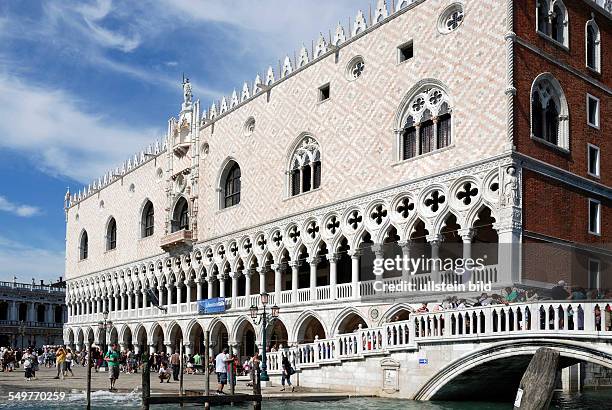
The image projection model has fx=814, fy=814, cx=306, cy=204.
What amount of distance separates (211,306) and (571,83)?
15.1m

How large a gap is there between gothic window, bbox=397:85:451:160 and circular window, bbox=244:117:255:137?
8.22 m

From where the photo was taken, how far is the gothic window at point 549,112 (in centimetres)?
1905

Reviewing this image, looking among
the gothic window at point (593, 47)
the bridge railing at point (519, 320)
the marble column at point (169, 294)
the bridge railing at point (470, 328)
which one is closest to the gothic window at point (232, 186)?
the marble column at point (169, 294)

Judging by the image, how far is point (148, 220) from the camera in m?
36.5

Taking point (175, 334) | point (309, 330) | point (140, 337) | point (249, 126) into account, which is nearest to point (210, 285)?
point (175, 334)

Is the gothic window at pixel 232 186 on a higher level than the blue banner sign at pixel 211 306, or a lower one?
higher

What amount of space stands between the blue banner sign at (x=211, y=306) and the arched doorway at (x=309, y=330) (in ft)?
13.1

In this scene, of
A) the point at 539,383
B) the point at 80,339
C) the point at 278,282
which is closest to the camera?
the point at 539,383

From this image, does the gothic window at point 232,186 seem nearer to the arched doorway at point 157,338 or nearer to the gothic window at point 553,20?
the arched doorway at point 157,338

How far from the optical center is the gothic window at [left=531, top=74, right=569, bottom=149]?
19047 millimetres

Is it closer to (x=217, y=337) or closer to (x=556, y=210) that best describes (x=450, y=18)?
(x=556, y=210)

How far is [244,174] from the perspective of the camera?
28.0 meters

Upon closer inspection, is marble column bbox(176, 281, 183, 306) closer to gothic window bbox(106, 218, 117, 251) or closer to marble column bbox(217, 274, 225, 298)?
marble column bbox(217, 274, 225, 298)

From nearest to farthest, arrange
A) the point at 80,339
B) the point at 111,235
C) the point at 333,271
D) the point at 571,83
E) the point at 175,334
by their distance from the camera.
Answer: the point at 571,83, the point at 333,271, the point at 175,334, the point at 111,235, the point at 80,339
